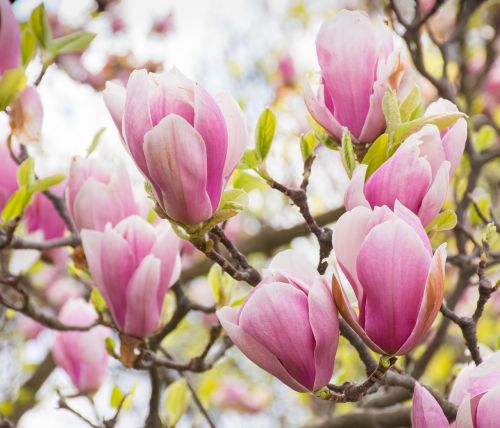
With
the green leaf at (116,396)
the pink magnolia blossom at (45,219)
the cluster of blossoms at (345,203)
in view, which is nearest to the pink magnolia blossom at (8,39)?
the cluster of blossoms at (345,203)

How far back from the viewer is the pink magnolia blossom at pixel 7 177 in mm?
972

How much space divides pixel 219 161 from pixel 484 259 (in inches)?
10.9

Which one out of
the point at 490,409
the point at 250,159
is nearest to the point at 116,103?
the point at 250,159

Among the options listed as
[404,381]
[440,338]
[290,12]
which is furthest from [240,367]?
[404,381]

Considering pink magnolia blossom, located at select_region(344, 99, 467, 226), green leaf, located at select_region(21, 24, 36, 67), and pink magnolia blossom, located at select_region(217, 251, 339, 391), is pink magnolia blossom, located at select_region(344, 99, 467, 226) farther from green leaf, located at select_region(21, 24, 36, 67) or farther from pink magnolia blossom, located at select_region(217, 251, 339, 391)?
green leaf, located at select_region(21, 24, 36, 67)

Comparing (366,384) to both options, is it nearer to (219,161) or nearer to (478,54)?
(219,161)

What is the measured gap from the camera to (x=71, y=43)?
0.94 meters

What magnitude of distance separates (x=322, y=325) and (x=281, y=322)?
3 cm

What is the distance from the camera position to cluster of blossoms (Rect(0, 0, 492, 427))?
533 millimetres

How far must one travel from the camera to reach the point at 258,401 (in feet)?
11.1

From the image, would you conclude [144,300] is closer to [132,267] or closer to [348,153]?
[132,267]

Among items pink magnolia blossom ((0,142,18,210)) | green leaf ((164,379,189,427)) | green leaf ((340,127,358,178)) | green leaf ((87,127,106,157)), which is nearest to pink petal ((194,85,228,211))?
green leaf ((340,127,358,178))

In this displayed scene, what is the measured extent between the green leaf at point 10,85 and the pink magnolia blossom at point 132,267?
17cm

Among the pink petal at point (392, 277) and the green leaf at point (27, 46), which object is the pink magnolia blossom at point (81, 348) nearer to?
the green leaf at point (27, 46)
